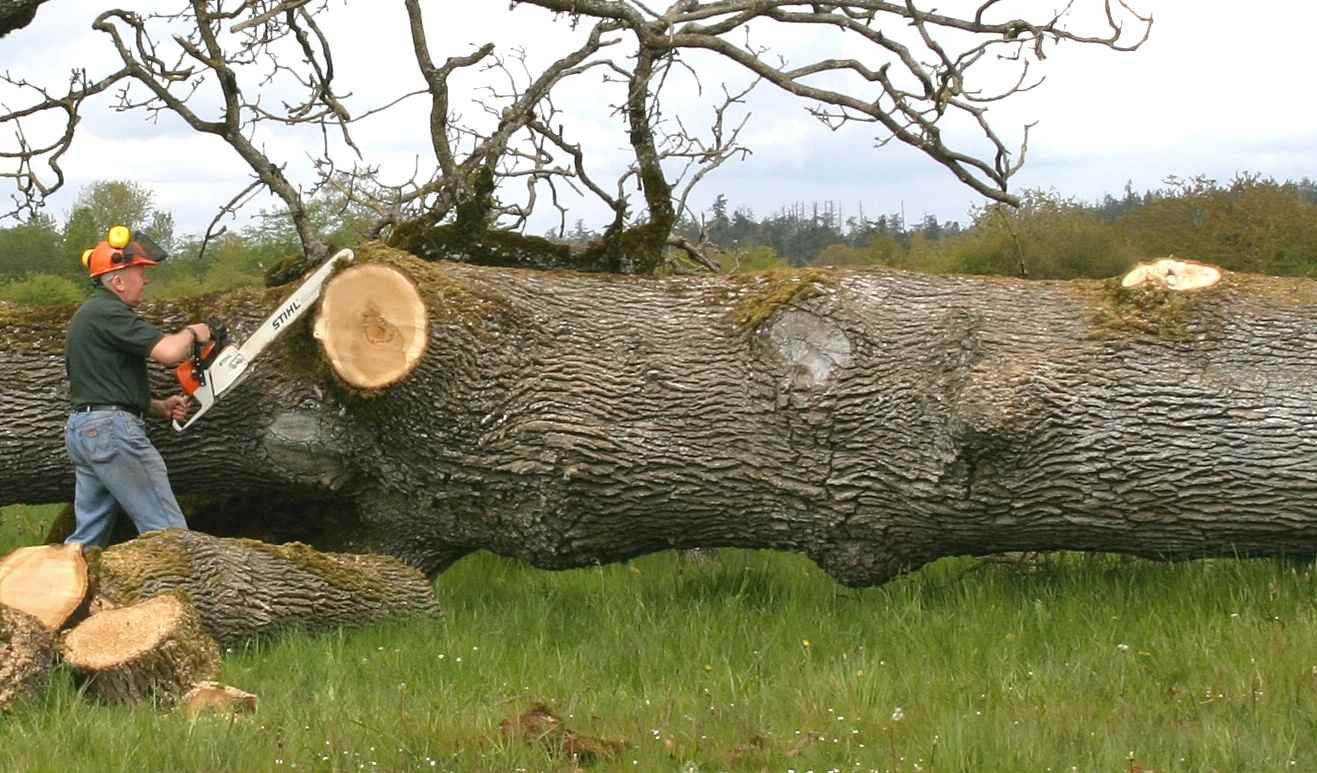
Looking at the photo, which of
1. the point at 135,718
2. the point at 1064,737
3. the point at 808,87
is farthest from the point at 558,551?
the point at 808,87

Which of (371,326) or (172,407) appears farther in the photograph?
(172,407)

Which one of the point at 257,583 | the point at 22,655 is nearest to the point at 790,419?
the point at 257,583

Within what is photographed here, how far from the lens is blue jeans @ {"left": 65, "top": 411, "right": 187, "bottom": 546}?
6648 millimetres

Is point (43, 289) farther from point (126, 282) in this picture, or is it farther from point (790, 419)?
point (790, 419)

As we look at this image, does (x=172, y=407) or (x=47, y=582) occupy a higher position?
(x=172, y=407)

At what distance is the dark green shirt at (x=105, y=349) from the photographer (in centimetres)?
665

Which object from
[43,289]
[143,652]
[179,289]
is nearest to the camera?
[143,652]

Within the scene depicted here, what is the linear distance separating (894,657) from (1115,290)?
215 cm

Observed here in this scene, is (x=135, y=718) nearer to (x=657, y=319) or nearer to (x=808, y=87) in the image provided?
(x=657, y=319)

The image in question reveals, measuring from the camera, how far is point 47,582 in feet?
17.8

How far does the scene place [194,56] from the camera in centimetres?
855

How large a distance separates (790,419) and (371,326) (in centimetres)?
194

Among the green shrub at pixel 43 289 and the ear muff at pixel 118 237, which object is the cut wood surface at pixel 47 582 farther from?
the green shrub at pixel 43 289

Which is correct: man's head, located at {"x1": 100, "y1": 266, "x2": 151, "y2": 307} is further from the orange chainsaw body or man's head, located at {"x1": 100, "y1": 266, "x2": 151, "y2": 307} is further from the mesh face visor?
the orange chainsaw body
